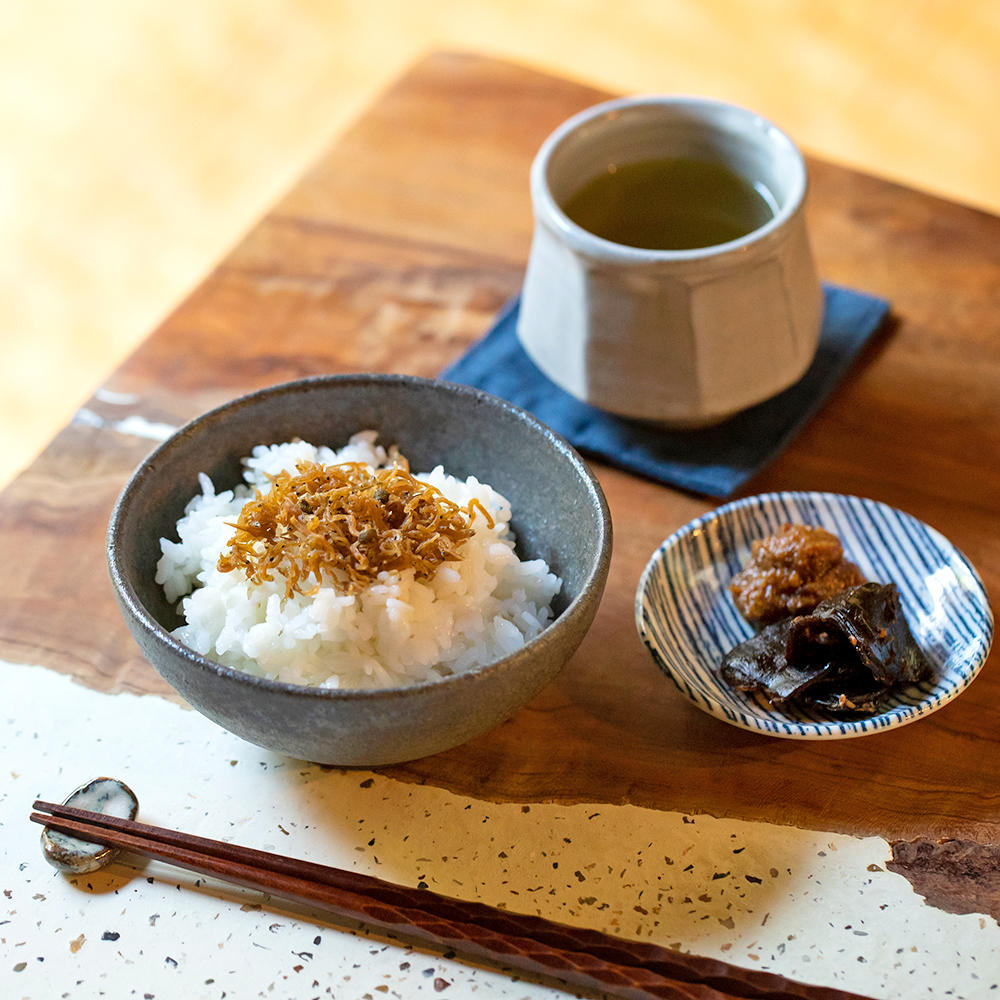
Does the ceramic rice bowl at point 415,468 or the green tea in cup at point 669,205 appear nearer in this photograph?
the ceramic rice bowl at point 415,468

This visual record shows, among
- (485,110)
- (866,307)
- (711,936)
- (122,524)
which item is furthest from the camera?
(485,110)

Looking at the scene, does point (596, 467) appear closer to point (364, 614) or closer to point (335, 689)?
point (364, 614)

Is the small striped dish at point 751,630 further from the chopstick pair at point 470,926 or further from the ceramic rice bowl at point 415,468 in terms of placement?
the chopstick pair at point 470,926

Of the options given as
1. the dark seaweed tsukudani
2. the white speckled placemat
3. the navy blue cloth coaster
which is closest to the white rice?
the white speckled placemat

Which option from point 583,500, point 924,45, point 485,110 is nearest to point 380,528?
point 583,500

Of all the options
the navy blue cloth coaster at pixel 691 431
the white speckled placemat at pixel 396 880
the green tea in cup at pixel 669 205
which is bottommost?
the white speckled placemat at pixel 396 880

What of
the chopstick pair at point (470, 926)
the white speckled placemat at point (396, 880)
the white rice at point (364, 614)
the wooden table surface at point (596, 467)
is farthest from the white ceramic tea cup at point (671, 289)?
the chopstick pair at point (470, 926)

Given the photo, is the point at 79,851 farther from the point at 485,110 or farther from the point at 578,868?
the point at 485,110
